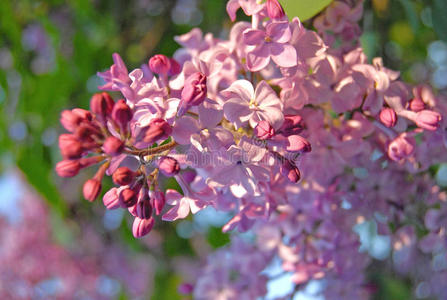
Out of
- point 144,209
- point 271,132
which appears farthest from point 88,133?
point 271,132

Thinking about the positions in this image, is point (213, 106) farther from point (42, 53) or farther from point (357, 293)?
point (42, 53)

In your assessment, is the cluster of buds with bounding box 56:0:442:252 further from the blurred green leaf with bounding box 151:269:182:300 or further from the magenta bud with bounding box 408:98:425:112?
the blurred green leaf with bounding box 151:269:182:300

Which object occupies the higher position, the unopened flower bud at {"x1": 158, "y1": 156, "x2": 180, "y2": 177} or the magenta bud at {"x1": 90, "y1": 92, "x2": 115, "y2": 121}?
the magenta bud at {"x1": 90, "y1": 92, "x2": 115, "y2": 121}

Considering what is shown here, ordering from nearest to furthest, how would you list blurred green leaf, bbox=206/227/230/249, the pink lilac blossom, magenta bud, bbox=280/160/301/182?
magenta bud, bbox=280/160/301/182
blurred green leaf, bbox=206/227/230/249
the pink lilac blossom

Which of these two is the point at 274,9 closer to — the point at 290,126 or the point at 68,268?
the point at 290,126

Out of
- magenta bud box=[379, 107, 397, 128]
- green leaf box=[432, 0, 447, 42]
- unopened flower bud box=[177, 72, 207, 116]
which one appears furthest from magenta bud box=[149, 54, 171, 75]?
green leaf box=[432, 0, 447, 42]

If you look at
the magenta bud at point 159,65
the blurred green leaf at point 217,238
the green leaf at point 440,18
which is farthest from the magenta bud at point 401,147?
the blurred green leaf at point 217,238
